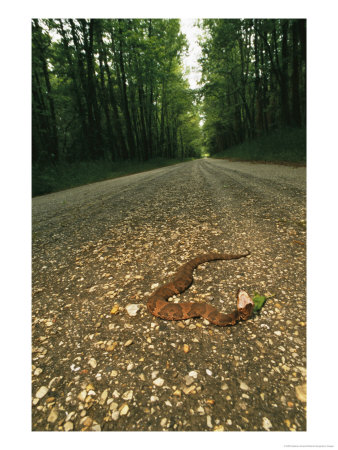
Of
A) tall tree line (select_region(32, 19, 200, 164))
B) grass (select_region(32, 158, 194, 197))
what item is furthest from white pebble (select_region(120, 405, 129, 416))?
tall tree line (select_region(32, 19, 200, 164))

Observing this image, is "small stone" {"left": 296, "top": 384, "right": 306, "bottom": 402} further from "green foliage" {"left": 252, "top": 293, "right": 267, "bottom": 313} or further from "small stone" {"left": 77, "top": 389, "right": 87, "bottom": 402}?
"small stone" {"left": 77, "top": 389, "right": 87, "bottom": 402}

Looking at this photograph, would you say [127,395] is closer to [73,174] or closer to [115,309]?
[115,309]

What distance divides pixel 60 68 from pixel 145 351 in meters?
20.8

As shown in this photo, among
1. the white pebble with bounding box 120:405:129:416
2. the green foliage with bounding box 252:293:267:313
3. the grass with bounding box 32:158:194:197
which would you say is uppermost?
the grass with bounding box 32:158:194:197

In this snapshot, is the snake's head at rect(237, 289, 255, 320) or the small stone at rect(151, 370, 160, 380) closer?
the small stone at rect(151, 370, 160, 380)

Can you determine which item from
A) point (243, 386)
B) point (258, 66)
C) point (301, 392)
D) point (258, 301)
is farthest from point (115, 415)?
point (258, 66)

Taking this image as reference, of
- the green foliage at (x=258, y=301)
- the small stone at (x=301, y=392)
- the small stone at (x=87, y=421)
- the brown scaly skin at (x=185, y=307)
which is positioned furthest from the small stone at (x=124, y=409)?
the green foliage at (x=258, y=301)

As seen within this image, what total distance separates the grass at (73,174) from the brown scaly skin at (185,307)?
987 cm

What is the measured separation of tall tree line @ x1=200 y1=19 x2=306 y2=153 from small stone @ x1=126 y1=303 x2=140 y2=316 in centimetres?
1588

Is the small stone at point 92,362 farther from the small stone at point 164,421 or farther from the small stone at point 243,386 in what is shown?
the small stone at point 243,386

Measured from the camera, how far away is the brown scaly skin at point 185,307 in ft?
4.44

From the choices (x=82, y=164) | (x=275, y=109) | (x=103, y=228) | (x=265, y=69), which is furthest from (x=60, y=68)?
(x=275, y=109)

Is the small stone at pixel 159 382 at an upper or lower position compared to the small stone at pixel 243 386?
upper

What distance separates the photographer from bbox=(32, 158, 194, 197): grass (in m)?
9.73
